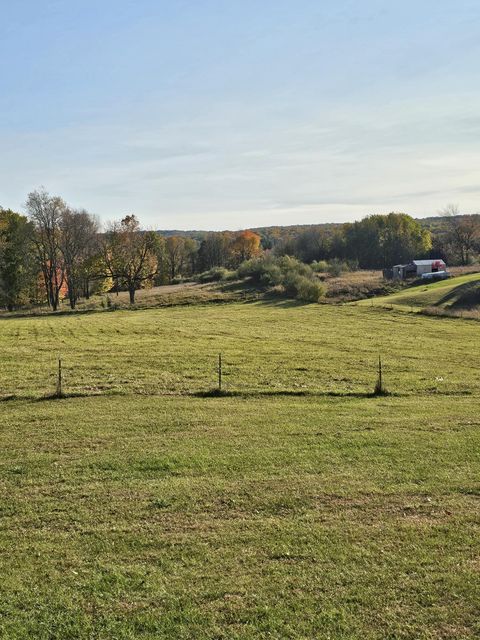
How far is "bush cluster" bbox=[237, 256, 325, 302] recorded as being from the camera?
247ft

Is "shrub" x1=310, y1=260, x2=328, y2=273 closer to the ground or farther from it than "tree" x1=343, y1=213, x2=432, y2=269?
closer to the ground

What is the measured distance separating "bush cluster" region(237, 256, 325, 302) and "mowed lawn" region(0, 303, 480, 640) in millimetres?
52957

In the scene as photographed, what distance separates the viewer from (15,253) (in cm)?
6831

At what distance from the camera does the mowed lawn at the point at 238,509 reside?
701cm

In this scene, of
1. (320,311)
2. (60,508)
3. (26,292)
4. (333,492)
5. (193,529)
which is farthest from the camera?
(26,292)

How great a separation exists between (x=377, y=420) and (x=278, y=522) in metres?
7.73

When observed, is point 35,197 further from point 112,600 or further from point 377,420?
point 112,600

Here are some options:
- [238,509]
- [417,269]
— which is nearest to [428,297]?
[417,269]

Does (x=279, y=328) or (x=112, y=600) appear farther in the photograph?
(x=279, y=328)

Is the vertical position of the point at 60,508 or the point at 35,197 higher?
the point at 35,197

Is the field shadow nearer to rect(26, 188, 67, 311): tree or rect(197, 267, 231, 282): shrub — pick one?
rect(26, 188, 67, 311): tree

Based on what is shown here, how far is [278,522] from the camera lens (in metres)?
9.42

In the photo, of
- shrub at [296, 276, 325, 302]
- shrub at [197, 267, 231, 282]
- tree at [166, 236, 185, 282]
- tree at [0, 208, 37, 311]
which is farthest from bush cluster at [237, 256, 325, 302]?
tree at [0, 208, 37, 311]

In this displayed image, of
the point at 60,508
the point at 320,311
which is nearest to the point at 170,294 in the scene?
the point at 320,311
